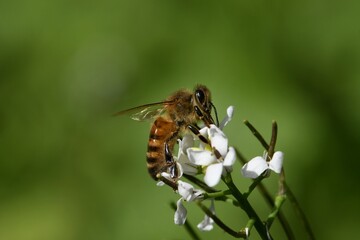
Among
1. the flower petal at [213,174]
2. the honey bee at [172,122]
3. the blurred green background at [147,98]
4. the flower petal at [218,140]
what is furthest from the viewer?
the blurred green background at [147,98]

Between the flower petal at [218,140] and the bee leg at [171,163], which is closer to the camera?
the flower petal at [218,140]

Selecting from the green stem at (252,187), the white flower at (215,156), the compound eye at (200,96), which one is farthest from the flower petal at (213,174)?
the compound eye at (200,96)

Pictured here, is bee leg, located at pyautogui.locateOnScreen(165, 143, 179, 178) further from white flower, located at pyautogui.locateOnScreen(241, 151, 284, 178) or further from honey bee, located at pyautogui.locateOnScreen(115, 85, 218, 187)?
white flower, located at pyautogui.locateOnScreen(241, 151, 284, 178)

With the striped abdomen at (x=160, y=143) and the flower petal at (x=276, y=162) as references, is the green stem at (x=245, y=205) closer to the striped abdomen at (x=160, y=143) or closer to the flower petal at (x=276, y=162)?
the flower petal at (x=276, y=162)

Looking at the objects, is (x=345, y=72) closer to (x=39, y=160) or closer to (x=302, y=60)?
(x=302, y=60)

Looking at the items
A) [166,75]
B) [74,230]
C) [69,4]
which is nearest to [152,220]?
[74,230]

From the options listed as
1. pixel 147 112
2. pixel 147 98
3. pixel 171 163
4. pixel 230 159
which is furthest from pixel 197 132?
pixel 147 98
